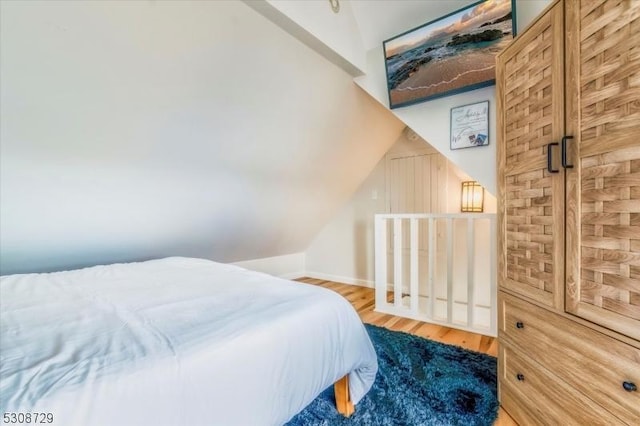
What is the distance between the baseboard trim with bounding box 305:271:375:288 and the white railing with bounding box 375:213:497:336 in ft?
1.08

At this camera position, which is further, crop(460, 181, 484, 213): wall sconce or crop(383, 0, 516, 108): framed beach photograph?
crop(460, 181, 484, 213): wall sconce

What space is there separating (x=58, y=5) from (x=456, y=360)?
2.80 m

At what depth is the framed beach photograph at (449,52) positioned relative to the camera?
72.2 inches

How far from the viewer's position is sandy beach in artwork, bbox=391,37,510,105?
1940mm

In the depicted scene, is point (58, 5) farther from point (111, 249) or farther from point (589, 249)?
point (589, 249)

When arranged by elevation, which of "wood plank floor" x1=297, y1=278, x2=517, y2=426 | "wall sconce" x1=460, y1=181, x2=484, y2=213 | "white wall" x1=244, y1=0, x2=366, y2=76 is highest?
"white wall" x1=244, y1=0, x2=366, y2=76

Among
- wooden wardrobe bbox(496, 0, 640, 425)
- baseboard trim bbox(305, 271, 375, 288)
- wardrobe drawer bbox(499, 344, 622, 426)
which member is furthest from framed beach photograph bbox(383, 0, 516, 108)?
baseboard trim bbox(305, 271, 375, 288)

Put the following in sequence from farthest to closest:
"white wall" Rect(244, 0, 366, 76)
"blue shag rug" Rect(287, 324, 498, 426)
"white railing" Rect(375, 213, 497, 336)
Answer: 1. "white railing" Rect(375, 213, 497, 336)
2. "white wall" Rect(244, 0, 366, 76)
3. "blue shag rug" Rect(287, 324, 498, 426)

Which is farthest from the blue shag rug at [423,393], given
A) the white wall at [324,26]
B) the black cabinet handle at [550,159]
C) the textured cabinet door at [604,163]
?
the white wall at [324,26]

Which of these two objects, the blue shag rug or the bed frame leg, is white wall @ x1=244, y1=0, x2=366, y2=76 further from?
the blue shag rug

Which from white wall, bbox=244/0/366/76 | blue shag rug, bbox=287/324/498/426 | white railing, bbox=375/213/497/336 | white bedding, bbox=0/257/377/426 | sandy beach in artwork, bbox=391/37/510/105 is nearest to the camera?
white bedding, bbox=0/257/377/426

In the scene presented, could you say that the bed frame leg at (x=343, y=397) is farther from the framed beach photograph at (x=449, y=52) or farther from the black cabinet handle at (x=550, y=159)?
the framed beach photograph at (x=449, y=52)

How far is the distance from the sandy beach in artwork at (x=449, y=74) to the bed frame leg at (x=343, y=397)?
2.05 metres

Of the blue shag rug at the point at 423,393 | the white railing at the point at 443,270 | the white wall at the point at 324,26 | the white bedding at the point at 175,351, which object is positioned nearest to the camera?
the white bedding at the point at 175,351
